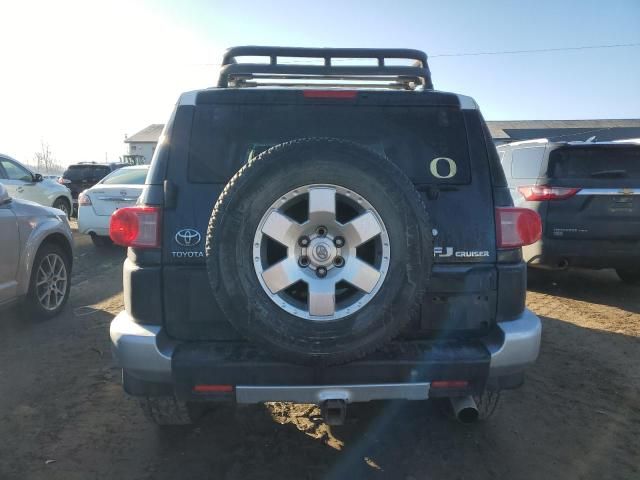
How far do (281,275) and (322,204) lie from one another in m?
0.36

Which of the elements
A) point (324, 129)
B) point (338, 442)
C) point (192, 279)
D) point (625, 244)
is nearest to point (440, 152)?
point (324, 129)

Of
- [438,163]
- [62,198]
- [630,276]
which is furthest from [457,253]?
[62,198]

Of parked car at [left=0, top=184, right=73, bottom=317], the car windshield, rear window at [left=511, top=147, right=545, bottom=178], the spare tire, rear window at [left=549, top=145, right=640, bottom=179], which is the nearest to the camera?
the spare tire

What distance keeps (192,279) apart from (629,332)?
4.68m

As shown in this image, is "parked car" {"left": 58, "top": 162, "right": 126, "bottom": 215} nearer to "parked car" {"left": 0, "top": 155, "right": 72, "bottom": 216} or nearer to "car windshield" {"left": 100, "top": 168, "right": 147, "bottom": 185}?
"parked car" {"left": 0, "top": 155, "right": 72, "bottom": 216}

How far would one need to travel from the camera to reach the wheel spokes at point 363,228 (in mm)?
2076

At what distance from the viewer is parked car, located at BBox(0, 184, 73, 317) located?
451cm

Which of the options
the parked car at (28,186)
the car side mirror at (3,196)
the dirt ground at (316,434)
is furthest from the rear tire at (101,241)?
the dirt ground at (316,434)

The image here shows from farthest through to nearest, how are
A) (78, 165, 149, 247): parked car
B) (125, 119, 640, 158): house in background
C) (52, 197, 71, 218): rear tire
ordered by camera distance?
(125, 119, 640, 158): house in background
(52, 197, 71, 218): rear tire
(78, 165, 149, 247): parked car

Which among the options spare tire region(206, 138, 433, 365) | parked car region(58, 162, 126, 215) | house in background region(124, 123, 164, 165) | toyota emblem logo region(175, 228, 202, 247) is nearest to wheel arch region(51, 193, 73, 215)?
parked car region(58, 162, 126, 215)

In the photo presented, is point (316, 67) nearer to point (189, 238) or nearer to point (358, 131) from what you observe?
point (358, 131)

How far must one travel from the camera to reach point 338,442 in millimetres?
2869

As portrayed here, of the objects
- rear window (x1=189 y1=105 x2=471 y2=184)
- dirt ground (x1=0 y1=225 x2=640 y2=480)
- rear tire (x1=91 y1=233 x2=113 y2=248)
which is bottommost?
dirt ground (x1=0 y1=225 x2=640 y2=480)

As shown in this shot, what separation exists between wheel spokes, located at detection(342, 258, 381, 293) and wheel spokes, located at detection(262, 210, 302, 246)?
0.29 m
